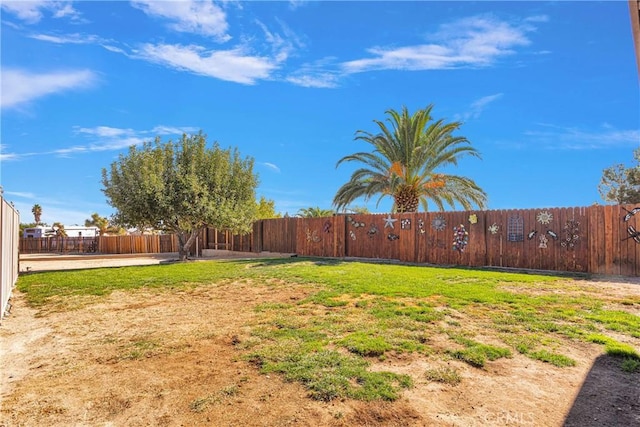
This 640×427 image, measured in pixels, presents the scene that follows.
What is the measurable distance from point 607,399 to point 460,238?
455 inches

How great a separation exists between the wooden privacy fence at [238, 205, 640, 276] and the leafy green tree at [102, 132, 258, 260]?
170 inches

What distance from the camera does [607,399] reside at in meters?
3.13

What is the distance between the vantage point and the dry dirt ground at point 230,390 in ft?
9.43

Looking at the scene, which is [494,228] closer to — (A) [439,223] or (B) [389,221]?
(A) [439,223]

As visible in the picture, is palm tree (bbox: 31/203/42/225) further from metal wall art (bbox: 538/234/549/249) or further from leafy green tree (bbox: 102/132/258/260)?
metal wall art (bbox: 538/234/549/249)

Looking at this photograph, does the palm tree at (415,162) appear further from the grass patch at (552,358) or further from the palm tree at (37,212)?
the palm tree at (37,212)

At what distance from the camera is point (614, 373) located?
3621 millimetres

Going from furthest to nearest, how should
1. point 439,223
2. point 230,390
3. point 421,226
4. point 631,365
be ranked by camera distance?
point 421,226
point 439,223
point 631,365
point 230,390

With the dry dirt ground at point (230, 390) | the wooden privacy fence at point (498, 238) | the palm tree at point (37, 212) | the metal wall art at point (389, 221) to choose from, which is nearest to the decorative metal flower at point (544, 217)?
the wooden privacy fence at point (498, 238)

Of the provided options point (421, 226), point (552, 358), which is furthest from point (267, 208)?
point (552, 358)

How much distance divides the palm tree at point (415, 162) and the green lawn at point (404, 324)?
349 inches

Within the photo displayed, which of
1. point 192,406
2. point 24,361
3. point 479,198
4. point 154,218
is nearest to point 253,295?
point 24,361

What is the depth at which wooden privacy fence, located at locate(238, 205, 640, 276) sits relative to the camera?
1112 cm

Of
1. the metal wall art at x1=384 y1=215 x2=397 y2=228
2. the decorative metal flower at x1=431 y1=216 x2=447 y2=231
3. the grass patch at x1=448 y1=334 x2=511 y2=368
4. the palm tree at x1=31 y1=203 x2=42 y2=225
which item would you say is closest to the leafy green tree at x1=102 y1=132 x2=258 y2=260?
the metal wall art at x1=384 y1=215 x2=397 y2=228
